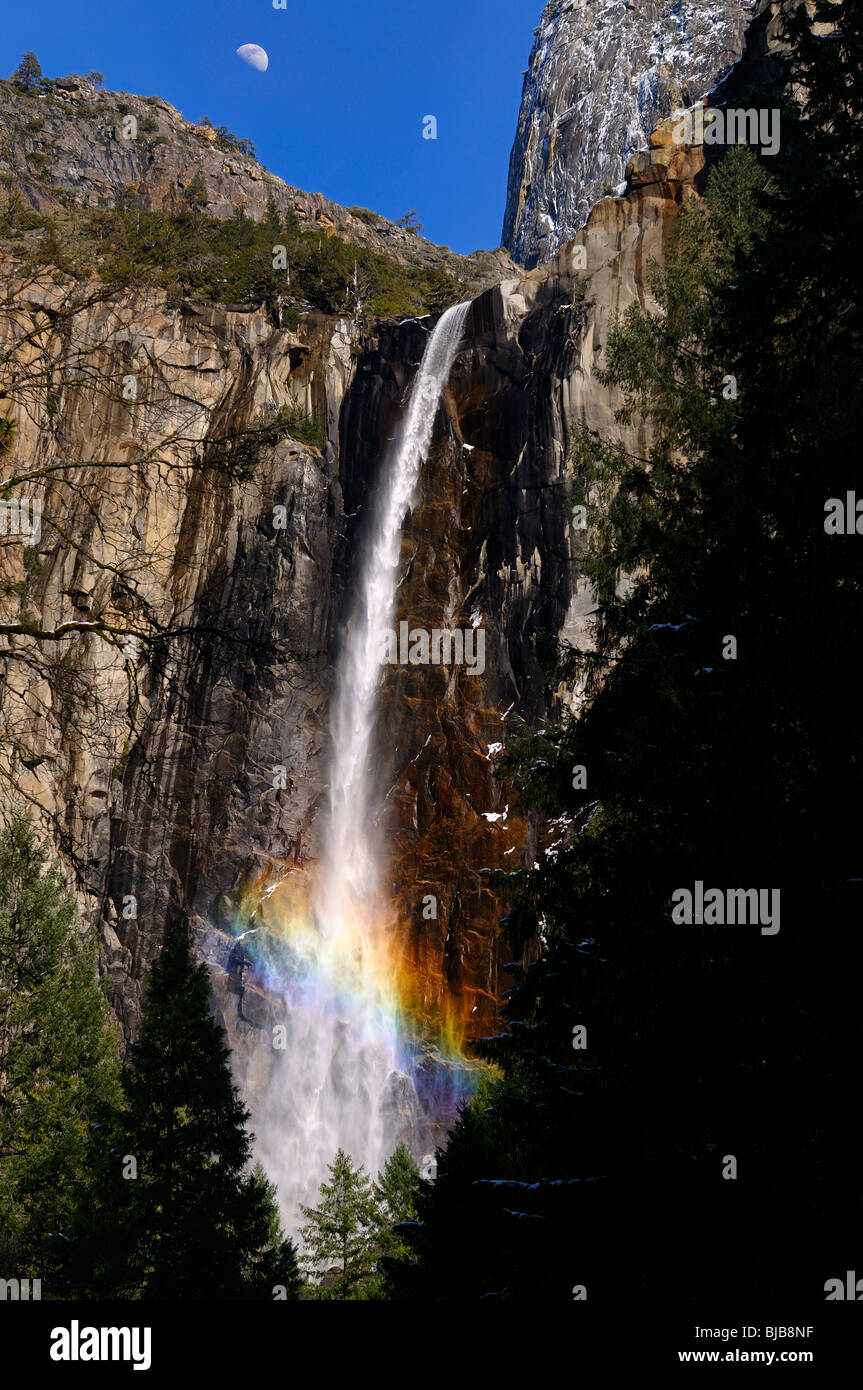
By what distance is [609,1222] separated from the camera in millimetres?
6234

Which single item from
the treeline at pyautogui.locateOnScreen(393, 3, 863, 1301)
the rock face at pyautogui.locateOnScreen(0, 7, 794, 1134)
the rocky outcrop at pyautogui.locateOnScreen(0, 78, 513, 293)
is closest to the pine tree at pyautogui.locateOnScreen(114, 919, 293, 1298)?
the treeline at pyautogui.locateOnScreen(393, 3, 863, 1301)

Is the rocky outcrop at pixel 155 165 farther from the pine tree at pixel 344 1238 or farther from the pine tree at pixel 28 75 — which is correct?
the pine tree at pixel 344 1238

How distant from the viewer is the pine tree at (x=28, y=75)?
64.1 m

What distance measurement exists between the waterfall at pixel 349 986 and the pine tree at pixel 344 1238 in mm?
4180

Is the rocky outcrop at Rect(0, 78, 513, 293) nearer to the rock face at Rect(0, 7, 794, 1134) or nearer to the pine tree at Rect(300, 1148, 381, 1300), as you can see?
the rock face at Rect(0, 7, 794, 1134)

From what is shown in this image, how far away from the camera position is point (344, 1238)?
61.1ft

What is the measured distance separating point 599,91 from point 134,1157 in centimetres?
9275

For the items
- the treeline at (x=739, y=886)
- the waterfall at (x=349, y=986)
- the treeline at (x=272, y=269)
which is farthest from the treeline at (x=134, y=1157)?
the treeline at (x=272, y=269)

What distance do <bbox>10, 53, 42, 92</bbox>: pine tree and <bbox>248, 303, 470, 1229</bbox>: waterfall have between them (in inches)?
2194

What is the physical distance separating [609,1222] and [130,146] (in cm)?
7320

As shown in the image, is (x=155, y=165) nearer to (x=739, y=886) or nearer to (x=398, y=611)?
(x=398, y=611)

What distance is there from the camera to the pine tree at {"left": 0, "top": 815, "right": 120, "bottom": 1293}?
16.9 meters

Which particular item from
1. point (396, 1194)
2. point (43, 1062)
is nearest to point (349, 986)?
point (396, 1194)
